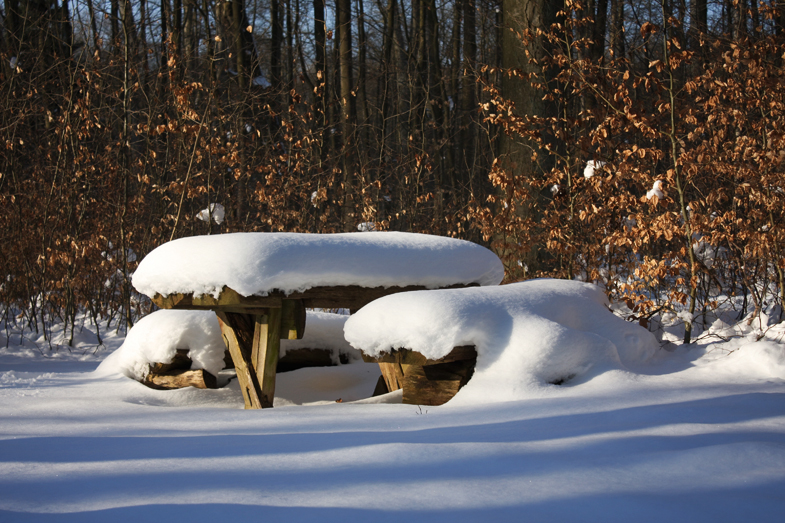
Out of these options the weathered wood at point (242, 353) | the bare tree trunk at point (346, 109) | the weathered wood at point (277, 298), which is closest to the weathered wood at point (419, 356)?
the weathered wood at point (277, 298)

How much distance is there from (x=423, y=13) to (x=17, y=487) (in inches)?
543

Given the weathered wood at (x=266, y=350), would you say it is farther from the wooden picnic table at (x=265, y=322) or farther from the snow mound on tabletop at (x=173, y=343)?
the snow mound on tabletop at (x=173, y=343)

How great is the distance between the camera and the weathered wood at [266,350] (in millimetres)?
Result: 3967

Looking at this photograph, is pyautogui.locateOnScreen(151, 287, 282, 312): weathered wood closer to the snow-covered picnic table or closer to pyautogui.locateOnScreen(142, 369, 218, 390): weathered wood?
the snow-covered picnic table

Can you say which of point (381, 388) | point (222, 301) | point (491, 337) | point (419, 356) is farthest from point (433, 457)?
point (381, 388)

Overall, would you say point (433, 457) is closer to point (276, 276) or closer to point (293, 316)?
point (276, 276)

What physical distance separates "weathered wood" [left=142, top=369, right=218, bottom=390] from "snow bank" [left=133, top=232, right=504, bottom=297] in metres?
0.89

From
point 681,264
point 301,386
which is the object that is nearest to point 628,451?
point 681,264

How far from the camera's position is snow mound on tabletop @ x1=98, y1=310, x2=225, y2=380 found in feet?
14.7

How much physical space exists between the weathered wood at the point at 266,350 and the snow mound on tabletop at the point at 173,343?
0.59m

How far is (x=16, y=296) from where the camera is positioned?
709cm

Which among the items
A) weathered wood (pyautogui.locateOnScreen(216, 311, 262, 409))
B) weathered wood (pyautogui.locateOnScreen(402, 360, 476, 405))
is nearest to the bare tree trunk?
weathered wood (pyautogui.locateOnScreen(216, 311, 262, 409))

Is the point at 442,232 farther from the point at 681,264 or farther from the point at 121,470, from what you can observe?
the point at 121,470

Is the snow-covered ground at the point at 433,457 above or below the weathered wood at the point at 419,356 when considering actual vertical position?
below
